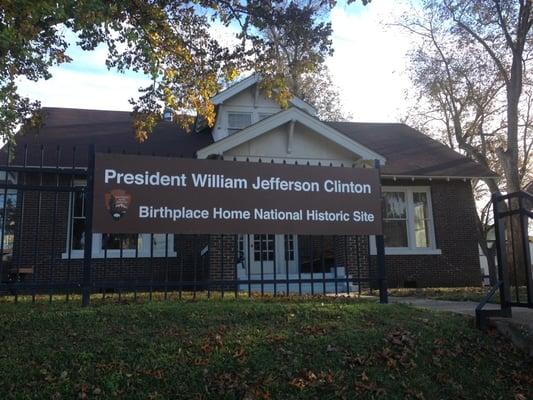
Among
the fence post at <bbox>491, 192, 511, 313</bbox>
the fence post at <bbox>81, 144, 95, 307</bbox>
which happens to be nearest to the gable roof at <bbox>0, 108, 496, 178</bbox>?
the fence post at <bbox>81, 144, 95, 307</bbox>

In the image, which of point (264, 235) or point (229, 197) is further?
point (264, 235)

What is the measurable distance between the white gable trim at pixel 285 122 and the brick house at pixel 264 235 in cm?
3

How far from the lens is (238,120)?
1859 centimetres

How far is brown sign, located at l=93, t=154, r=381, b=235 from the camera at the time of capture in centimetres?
678

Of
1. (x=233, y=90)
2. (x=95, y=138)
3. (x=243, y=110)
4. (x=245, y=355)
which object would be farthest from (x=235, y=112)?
(x=245, y=355)

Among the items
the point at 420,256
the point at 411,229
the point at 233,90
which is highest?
the point at 233,90

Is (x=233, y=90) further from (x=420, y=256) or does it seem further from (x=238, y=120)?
(x=420, y=256)

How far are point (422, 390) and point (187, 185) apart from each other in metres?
3.81

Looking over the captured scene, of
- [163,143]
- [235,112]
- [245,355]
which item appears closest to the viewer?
[245,355]

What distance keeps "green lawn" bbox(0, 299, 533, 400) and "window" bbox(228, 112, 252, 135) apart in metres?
12.6

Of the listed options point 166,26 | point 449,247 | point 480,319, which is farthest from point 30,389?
point 449,247

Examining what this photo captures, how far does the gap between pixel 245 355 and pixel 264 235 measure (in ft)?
27.9

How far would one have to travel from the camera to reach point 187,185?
280 inches

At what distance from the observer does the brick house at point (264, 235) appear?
1411 centimetres
